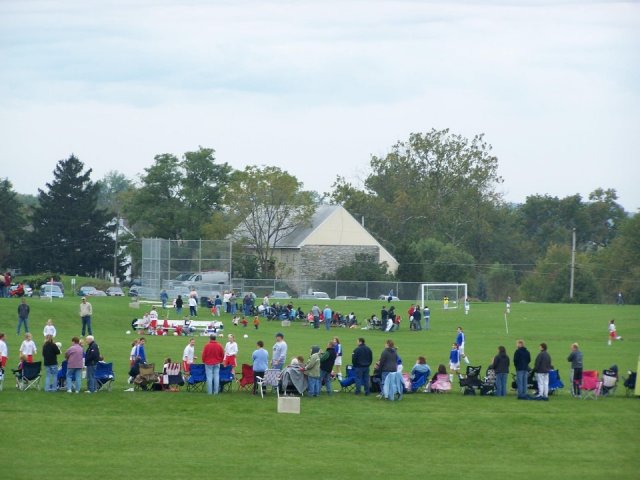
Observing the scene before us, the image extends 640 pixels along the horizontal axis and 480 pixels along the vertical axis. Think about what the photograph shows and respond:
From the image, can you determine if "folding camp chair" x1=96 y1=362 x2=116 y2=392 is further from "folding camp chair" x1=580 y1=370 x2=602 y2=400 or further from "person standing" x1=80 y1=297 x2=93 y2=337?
"person standing" x1=80 y1=297 x2=93 y2=337

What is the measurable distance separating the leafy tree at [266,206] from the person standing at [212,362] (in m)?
57.2

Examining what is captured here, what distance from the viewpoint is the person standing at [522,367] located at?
91.1 feet

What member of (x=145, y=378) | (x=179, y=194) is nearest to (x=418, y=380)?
(x=145, y=378)

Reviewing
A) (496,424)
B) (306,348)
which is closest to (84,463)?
(496,424)

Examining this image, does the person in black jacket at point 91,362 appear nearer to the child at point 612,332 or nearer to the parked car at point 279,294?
Answer: the child at point 612,332

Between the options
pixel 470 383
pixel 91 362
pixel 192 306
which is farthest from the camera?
pixel 192 306

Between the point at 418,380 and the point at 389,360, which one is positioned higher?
the point at 389,360

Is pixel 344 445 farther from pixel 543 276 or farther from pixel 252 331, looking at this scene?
pixel 543 276

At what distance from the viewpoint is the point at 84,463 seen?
67.3 feet

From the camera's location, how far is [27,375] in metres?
27.6

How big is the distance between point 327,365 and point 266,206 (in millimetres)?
57799

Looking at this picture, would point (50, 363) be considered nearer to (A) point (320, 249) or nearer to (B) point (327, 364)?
(B) point (327, 364)

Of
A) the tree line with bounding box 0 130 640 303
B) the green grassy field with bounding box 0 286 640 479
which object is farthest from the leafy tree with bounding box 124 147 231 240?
the green grassy field with bounding box 0 286 640 479

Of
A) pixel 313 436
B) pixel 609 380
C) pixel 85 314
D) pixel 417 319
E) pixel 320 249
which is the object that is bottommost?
pixel 313 436
